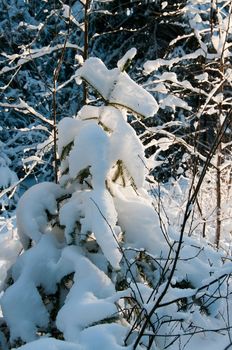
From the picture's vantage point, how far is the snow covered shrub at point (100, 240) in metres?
2.41

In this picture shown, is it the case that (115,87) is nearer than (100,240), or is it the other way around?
(100,240)

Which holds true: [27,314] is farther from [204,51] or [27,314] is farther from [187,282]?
[204,51]

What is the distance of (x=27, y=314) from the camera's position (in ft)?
8.21

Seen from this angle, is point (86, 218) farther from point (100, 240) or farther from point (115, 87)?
point (115, 87)

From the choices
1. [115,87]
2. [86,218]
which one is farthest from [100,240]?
[115,87]

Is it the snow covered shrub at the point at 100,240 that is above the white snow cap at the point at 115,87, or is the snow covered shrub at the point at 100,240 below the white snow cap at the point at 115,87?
below

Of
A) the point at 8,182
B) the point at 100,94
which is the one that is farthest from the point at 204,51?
the point at 8,182

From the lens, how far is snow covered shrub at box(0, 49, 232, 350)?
7.92ft

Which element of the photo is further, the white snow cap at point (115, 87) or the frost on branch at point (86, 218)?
the white snow cap at point (115, 87)

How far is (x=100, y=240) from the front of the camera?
2.37 metres

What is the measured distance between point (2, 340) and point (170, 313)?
90cm

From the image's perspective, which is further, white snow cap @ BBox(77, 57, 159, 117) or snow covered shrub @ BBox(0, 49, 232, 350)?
white snow cap @ BBox(77, 57, 159, 117)

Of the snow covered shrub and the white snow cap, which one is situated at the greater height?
the white snow cap

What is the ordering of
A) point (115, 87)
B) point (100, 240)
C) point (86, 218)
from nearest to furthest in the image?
point (100, 240)
point (86, 218)
point (115, 87)
